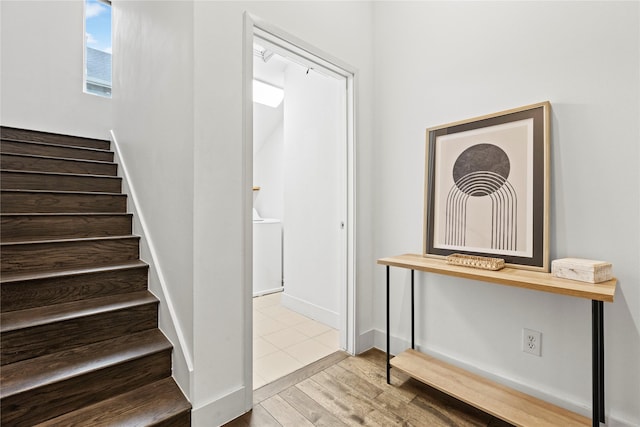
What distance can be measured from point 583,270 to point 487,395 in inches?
30.2

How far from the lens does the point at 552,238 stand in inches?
57.7

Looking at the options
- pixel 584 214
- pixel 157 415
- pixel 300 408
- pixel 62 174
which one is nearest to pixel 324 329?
pixel 300 408

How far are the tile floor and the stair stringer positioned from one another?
1.66ft

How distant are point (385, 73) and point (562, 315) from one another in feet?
6.06

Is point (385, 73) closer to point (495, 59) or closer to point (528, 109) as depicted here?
point (495, 59)

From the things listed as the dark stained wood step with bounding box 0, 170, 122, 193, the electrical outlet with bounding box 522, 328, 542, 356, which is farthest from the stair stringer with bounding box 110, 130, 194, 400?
the electrical outlet with bounding box 522, 328, 542, 356

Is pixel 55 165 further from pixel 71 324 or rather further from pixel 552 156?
pixel 552 156

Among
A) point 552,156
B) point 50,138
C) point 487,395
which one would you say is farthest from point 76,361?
point 50,138

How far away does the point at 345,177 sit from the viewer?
2.23 metres

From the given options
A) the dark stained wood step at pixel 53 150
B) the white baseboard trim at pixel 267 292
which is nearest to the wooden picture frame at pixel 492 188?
the white baseboard trim at pixel 267 292

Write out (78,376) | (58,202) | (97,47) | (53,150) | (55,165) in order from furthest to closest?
(97,47) → (53,150) → (55,165) → (58,202) → (78,376)

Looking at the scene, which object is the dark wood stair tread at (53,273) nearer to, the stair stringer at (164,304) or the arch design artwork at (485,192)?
the stair stringer at (164,304)

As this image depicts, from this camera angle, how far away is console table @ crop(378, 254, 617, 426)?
3.73 ft

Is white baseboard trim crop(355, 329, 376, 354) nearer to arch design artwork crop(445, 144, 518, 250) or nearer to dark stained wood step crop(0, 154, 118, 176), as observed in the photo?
arch design artwork crop(445, 144, 518, 250)
